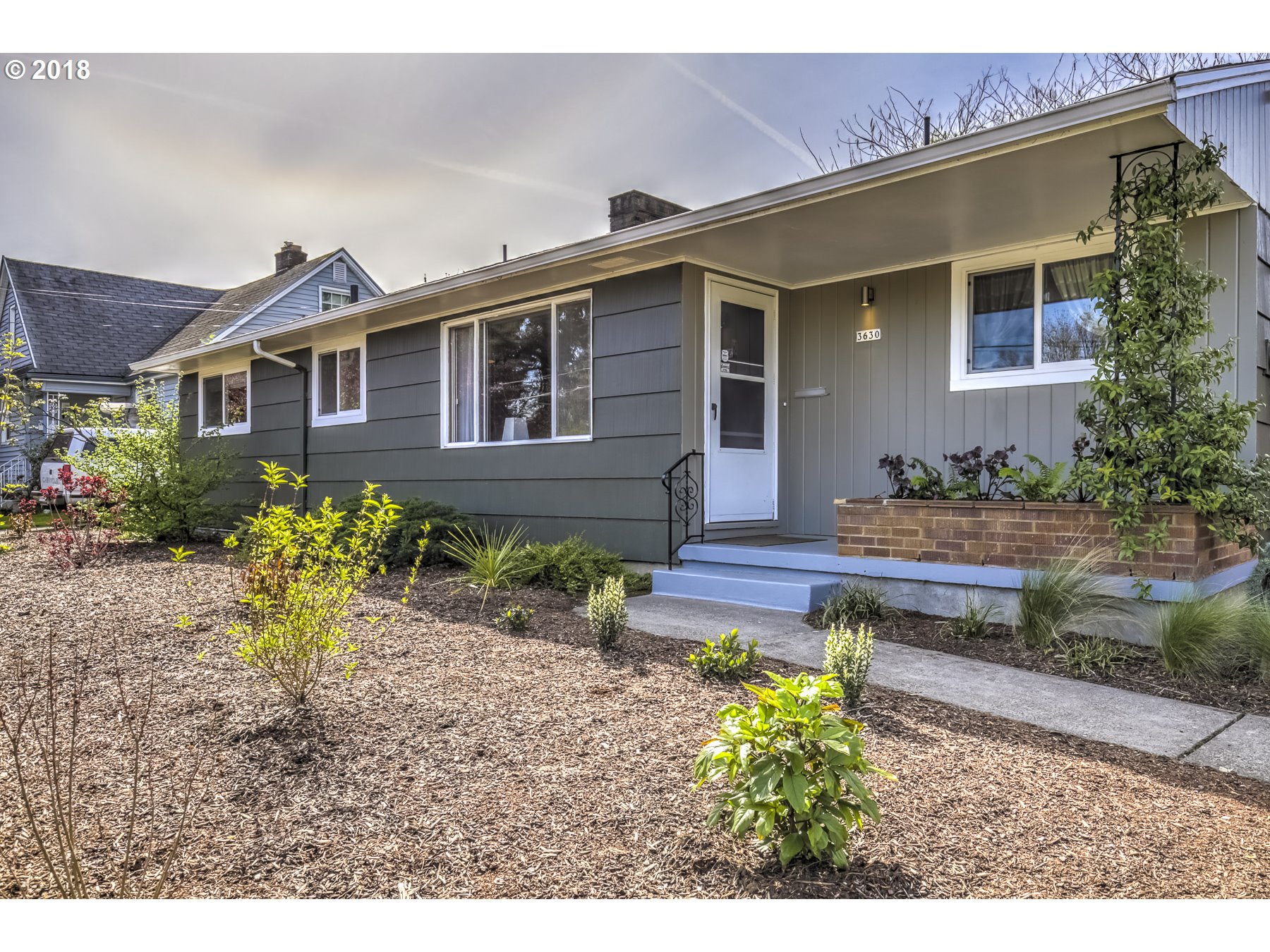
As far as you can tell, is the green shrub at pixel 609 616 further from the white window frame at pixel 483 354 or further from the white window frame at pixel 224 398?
the white window frame at pixel 224 398

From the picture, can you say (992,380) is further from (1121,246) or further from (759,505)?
(759,505)

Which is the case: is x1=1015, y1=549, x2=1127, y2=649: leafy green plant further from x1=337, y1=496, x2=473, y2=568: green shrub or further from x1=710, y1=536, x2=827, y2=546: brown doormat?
x1=337, y1=496, x2=473, y2=568: green shrub

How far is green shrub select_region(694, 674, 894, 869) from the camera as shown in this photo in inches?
81.0

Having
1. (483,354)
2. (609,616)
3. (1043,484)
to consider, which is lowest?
(609,616)

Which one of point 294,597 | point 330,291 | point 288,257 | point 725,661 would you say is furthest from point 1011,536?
point 288,257

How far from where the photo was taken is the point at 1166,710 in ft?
11.6

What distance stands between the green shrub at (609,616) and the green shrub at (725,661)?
1.85 ft

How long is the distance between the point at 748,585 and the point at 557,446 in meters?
2.62

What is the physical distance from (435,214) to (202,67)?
4266mm

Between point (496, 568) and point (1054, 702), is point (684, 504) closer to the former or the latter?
point (496, 568)

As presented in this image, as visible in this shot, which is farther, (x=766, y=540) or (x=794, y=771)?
(x=766, y=540)

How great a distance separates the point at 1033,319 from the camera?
613cm
